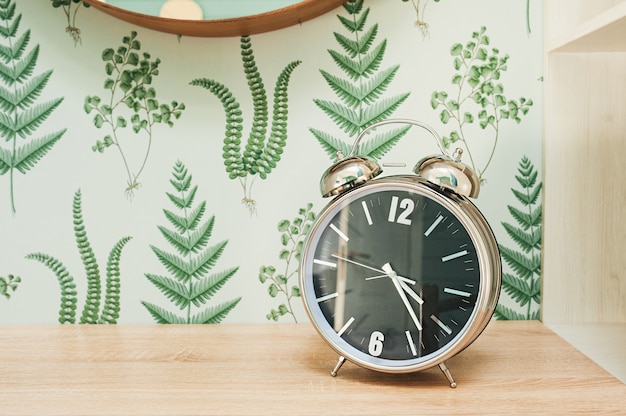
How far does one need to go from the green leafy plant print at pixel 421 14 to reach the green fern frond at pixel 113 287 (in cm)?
73

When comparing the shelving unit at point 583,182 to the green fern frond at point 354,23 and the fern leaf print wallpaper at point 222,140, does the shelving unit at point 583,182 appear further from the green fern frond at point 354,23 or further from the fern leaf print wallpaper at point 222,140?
the green fern frond at point 354,23

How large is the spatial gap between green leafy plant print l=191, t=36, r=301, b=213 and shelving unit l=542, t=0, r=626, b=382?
1.72 feet

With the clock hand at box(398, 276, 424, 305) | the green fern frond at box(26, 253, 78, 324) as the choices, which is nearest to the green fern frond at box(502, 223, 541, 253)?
the clock hand at box(398, 276, 424, 305)

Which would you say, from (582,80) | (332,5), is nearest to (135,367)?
(332,5)

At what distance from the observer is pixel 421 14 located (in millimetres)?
1206

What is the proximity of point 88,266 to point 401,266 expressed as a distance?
0.67 metres

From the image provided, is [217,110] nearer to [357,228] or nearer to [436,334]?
[357,228]

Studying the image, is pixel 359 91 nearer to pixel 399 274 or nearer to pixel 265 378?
pixel 399 274

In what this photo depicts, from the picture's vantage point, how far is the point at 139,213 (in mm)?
1249

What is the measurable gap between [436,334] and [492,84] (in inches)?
21.7

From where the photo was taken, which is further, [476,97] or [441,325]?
[476,97]

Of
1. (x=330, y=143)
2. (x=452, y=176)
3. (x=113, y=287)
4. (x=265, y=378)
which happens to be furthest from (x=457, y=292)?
(x=113, y=287)

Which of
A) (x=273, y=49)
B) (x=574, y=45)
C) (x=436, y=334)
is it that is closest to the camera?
(x=436, y=334)

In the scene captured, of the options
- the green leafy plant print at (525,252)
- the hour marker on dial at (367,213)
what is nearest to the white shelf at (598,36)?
the green leafy plant print at (525,252)
